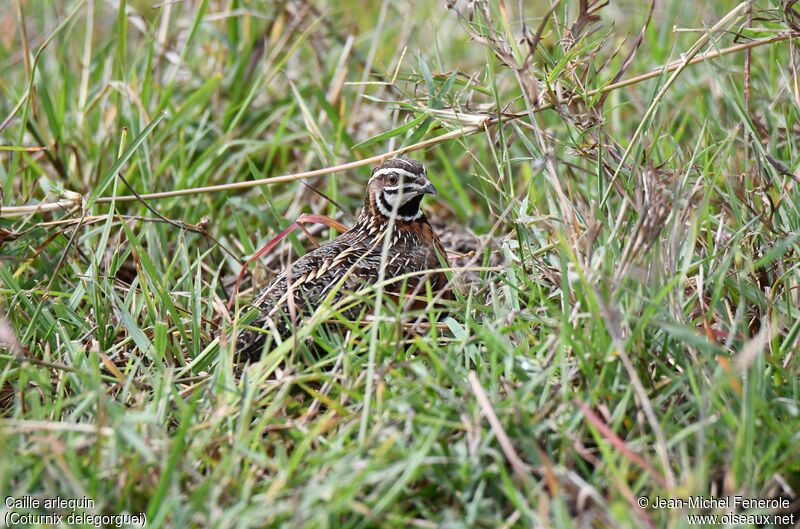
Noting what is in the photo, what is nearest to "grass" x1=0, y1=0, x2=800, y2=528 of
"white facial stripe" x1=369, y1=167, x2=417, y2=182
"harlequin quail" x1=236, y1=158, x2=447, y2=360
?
"harlequin quail" x1=236, y1=158, x2=447, y2=360

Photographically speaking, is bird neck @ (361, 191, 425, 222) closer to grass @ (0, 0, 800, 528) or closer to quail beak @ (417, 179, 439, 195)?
quail beak @ (417, 179, 439, 195)

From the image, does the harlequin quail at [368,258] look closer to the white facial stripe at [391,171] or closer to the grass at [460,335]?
the white facial stripe at [391,171]

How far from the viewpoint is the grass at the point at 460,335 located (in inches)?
124

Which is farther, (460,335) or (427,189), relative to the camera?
(427,189)

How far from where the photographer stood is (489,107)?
4484 mm

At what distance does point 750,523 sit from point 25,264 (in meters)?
3.63

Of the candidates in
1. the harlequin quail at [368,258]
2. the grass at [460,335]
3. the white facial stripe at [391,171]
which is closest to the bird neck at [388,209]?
the harlequin quail at [368,258]

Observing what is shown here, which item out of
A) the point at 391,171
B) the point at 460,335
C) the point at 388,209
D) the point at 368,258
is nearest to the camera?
the point at 460,335

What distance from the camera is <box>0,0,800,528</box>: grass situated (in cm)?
316

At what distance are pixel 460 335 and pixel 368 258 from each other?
1033 millimetres

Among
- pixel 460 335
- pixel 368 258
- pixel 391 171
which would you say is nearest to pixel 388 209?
pixel 391 171

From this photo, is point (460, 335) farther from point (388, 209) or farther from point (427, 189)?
point (388, 209)

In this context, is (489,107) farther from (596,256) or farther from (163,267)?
(163,267)

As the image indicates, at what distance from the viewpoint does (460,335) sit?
4008 millimetres
